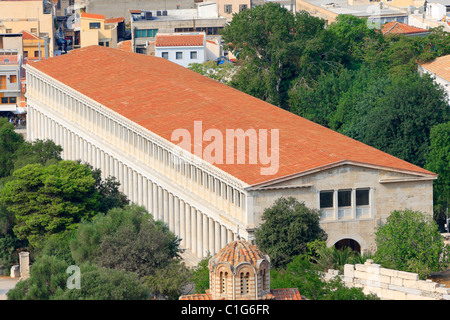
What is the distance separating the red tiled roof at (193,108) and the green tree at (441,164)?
8980 mm

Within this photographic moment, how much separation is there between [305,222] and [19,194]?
25.4m

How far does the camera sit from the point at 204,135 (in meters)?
111

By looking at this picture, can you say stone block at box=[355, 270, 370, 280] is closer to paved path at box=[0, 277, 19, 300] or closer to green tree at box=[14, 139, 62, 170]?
paved path at box=[0, 277, 19, 300]

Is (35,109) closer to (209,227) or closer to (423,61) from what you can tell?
(423,61)

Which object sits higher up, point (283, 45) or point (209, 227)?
point (283, 45)

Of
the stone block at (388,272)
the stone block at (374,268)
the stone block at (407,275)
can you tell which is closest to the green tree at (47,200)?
the stone block at (374,268)

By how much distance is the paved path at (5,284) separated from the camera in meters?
99.3

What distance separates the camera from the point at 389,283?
84.3 metres

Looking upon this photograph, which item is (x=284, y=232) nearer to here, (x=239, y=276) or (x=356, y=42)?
(x=239, y=276)

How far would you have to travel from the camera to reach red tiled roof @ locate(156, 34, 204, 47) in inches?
6836

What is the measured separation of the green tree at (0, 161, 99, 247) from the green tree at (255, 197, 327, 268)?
18.3m
